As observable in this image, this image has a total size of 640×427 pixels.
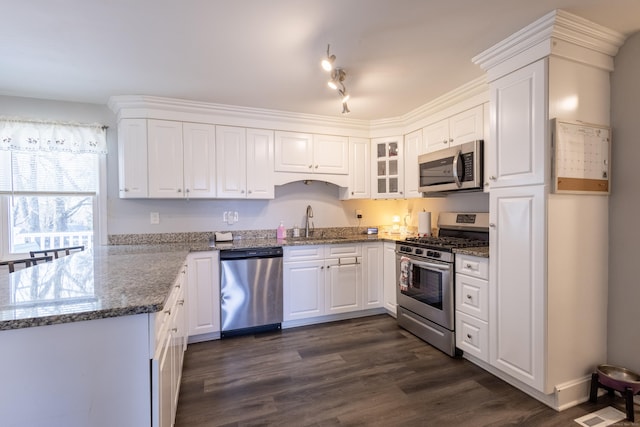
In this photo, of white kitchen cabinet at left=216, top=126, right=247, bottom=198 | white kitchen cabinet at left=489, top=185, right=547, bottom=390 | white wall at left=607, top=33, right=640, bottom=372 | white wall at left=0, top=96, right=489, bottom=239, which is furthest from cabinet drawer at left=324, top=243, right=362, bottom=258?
white wall at left=607, top=33, right=640, bottom=372

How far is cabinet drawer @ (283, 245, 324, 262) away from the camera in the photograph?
3227 mm

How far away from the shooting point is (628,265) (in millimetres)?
2021

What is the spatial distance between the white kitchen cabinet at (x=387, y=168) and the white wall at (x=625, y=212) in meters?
1.92

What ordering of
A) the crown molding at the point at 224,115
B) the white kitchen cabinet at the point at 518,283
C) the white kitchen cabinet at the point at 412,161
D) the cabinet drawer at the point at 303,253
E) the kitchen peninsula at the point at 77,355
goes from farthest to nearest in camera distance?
the white kitchen cabinet at the point at 412,161 < the cabinet drawer at the point at 303,253 < the crown molding at the point at 224,115 < the white kitchen cabinet at the point at 518,283 < the kitchen peninsula at the point at 77,355

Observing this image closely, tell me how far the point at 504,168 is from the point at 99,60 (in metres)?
3.02

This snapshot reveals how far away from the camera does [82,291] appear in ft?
4.37

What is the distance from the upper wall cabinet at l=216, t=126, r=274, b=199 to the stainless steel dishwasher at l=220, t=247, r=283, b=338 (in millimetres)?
698

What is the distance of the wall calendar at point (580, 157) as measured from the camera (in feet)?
6.21

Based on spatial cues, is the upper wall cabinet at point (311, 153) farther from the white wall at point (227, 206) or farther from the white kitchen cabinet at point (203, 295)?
the white kitchen cabinet at point (203, 295)

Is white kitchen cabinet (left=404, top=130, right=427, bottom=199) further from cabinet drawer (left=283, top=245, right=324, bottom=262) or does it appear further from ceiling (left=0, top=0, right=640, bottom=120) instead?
cabinet drawer (left=283, top=245, right=324, bottom=262)

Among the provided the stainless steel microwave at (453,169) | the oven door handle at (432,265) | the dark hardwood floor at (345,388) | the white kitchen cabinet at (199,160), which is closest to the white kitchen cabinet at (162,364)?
the dark hardwood floor at (345,388)

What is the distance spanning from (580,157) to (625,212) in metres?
0.51

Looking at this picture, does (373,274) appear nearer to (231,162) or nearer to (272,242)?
(272,242)

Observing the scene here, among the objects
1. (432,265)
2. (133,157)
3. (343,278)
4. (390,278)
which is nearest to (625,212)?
(432,265)
